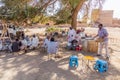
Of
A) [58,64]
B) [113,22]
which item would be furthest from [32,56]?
[113,22]

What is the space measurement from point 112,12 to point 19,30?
79.7 feet

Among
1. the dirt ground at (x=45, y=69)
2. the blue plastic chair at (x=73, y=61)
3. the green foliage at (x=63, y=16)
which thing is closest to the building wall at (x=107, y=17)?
the green foliage at (x=63, y=16)

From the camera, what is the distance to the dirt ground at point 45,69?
8.15 metres

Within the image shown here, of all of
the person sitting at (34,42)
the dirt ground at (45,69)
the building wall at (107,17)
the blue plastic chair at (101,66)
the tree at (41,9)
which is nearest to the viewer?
the dirt ground at (45,69)

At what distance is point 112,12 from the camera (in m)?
40.7

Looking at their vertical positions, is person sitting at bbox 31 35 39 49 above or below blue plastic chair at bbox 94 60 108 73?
above

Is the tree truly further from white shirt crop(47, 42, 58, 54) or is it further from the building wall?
the building wall

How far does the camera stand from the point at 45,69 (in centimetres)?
905

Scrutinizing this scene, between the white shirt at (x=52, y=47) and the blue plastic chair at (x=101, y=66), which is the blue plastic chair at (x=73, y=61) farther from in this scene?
the white shirt at (x=52, y=47)

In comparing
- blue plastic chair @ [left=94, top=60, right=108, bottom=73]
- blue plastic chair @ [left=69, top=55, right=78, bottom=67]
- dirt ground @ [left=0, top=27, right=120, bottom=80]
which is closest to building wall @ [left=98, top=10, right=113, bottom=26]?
dirt ground @ [left=0, top=27, right=120, bottom=80]

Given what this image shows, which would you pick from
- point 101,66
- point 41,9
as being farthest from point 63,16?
point 101,66

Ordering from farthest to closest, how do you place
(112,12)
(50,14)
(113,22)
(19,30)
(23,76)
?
1. (113,22)
2. (112,12)
3. (19,30)
4. (50,14)
5. (23,76)

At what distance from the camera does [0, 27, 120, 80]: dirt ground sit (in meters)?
8.15

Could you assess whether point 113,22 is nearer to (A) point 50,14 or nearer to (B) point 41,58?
(A) point 50,14
